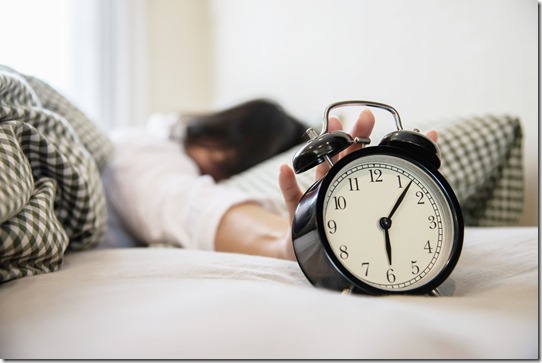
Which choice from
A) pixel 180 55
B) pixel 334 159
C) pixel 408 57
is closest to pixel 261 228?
pixel 334 159

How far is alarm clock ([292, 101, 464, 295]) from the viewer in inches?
23.5

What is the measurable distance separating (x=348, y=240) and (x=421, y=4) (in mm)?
1119

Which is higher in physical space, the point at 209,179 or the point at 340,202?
the point at 340,202

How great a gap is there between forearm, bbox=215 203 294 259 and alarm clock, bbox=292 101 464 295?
229 mm

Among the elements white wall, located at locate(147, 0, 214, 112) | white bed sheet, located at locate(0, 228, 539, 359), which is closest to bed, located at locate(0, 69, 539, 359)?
white bed sheet, located at locate(0, 228, 539, 359)

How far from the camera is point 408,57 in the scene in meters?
1.52

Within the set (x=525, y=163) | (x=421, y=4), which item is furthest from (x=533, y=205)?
(x=421, y=4)

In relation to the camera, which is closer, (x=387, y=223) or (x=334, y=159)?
(x=387, y=223)

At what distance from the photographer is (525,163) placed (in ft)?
4.25

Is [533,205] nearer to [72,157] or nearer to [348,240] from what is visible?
[348,240]

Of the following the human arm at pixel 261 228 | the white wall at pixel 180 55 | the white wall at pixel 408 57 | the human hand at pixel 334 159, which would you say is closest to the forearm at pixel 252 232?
the human arm at pixel 261 228

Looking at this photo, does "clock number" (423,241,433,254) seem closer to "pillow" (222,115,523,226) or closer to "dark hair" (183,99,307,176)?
"pillow" (222,115,523,226)

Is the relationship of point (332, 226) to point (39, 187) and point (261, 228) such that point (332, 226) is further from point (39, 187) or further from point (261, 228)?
point (39, 187)

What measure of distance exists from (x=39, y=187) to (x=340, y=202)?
1.46 feet
